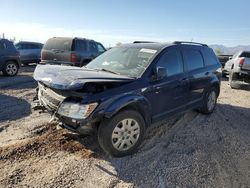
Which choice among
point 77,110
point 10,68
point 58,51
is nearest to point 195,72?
point 77,110

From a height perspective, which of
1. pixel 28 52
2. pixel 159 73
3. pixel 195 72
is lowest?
pixel 28 52

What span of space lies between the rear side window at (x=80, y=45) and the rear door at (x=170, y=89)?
7777 millimetres

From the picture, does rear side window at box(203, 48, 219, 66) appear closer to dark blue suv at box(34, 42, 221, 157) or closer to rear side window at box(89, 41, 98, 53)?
dark blue suv at box(34, 42, 221, 157)

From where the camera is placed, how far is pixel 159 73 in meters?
4.68

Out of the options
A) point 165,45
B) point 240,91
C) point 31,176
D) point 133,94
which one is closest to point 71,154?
point 31,176

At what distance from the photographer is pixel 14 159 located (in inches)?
166

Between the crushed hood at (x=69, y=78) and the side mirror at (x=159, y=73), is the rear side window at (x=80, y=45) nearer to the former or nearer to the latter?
the crushed hood at (x=69, y=78)

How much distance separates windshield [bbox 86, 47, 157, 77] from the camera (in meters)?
4.84

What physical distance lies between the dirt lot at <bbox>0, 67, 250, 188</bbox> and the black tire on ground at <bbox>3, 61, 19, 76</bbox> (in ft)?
21.8

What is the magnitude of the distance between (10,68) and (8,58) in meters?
0.52

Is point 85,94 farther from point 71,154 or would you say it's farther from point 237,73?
point 237,73

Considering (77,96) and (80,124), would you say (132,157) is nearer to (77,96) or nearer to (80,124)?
(80,124)

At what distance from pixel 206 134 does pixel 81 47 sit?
28.0 ft

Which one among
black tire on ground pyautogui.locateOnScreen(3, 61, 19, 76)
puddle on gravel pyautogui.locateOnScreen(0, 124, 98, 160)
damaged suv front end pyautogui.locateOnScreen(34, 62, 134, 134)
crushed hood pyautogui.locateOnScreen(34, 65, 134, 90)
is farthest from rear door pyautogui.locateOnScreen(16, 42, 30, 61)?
damaged suv front end pyautogui.locateOnScreen(34, 62, 134, 134)
